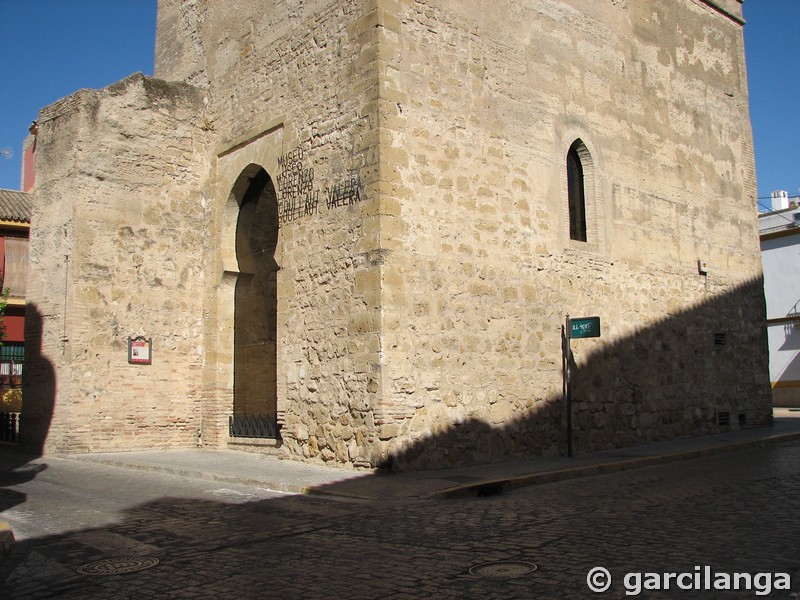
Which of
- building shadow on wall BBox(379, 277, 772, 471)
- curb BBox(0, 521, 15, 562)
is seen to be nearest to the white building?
building shadow on wall BBox(379, 277, 772, 471)

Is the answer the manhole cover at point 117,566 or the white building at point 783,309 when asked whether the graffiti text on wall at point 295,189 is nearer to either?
the manhole cover at point 117,566

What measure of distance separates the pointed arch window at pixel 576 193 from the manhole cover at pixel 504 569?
8.83m

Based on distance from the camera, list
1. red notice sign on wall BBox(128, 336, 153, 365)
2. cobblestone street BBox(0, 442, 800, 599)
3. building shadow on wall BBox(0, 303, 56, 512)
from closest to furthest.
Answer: cobblestone street BBox(0, 442, 800, 599), building shadow on wall BBox(0, 303, 56, 512), red notice sign on wall BBox(128, 336, 153, 365)

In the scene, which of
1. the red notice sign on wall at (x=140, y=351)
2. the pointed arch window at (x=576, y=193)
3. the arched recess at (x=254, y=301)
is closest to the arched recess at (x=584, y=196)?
the pointed arch window at (x=576, y=193)

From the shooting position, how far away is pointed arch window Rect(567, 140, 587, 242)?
1351 centimetres

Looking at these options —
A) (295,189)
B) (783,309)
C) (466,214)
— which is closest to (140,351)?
(295,189)

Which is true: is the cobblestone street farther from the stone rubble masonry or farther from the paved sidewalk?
the stone rubble masonry

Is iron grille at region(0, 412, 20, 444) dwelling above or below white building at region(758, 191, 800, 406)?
below

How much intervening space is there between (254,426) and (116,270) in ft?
11.3

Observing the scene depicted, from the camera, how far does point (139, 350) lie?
44.3 ft

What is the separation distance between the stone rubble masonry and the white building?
49.2ft

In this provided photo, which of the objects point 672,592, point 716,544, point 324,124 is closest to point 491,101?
point 324,124

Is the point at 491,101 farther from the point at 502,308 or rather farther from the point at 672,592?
the point at 672,592

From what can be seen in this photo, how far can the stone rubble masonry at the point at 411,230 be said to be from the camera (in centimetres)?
1061
